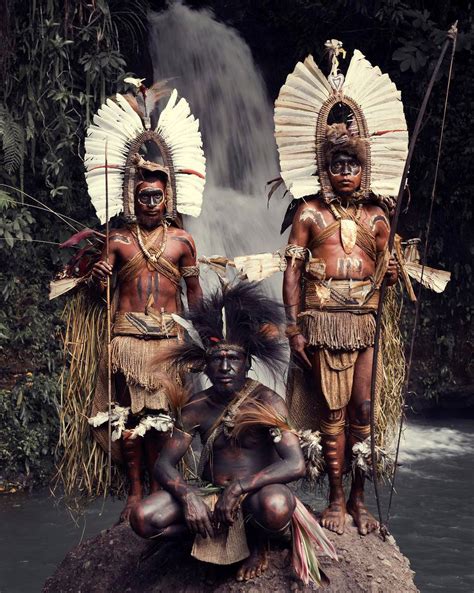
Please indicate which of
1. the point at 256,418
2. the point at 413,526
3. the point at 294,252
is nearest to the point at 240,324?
the point at 256,418

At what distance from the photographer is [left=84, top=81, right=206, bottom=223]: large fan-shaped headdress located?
4887mm

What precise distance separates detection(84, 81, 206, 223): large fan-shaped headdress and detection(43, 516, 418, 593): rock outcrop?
163cm

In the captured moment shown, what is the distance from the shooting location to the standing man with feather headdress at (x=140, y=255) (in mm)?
4750

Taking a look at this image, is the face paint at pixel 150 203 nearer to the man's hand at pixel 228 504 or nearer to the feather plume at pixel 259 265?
the feather plume at pixel 259 265

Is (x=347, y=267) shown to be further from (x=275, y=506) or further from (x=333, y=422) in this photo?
(x=275, y=506)

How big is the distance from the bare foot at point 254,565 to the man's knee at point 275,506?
23cm

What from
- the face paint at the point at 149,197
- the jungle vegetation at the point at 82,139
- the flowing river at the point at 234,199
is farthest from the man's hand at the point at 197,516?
the jungle vegetation at the point at 82,139

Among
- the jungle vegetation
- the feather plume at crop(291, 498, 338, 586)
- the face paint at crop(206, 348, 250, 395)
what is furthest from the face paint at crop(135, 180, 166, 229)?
the jungle vegetation

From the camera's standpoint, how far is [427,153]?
867cm

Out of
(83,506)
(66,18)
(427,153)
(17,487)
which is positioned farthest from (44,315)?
(427,153)

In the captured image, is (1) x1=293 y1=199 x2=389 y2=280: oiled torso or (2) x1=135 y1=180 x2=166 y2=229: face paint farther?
Answer: (2) x1=135 y1=180 x2=166 y2=229: face paint

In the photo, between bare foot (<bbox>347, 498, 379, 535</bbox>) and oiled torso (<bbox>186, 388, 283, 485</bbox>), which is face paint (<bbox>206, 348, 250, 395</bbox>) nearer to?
oiled torso (<bbox>186, 388, 283, 485</bbox>)

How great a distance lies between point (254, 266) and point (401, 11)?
4482mm

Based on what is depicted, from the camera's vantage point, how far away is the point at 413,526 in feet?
21.0
